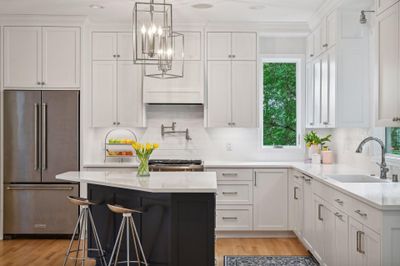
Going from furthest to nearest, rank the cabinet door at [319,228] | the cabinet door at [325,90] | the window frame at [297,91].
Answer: the window frame at [297,91], the cabinet door at [325,90], the cabinet door at [319,228]

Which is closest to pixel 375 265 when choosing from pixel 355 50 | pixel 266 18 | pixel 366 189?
pixel 366 189

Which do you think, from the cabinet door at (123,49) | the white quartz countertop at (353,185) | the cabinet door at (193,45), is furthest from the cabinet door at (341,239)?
the cabinet door at (123,49)

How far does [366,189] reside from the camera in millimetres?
3426

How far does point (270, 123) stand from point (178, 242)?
11.0 ft

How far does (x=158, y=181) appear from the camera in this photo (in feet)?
13.4

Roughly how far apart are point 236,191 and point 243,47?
1817 millimetres

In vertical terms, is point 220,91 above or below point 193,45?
below

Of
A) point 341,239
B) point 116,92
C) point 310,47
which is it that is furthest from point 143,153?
point 310,47

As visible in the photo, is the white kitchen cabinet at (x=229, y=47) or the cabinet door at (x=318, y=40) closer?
the cabinet door at (x=318, y=40)

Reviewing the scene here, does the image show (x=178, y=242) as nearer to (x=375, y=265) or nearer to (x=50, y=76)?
(x=375, y=265)

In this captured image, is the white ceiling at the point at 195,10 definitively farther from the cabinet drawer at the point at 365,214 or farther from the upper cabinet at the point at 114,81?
the cabinet drawer at the point at 365,214

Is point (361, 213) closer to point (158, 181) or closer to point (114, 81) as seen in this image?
point (158, 181)

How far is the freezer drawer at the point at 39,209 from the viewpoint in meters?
5.92

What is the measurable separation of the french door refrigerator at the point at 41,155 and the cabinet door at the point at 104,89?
12.2 inches
